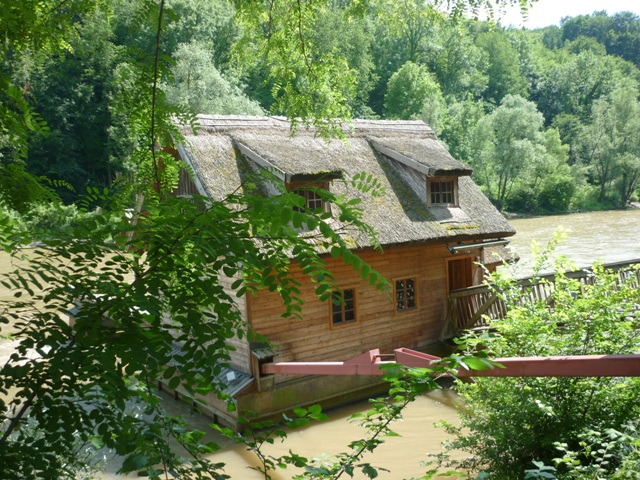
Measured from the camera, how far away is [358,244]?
39.4ft

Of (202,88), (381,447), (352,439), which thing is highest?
(202,88)

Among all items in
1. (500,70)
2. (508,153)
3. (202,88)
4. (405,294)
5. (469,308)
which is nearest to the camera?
(405,294)

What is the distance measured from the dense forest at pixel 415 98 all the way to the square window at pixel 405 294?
6.21 m

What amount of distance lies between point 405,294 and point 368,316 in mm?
1127

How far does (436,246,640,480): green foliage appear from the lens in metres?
6.07

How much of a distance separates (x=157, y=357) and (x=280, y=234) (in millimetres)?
686

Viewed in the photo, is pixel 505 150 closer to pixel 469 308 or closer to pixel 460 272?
pixel 460 272

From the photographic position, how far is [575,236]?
35969 mm

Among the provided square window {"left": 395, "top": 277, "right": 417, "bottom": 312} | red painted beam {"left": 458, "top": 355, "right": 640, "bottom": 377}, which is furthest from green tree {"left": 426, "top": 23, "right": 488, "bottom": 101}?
red painted beam {"left": 458, "top": 355, "right": 640, "bottom": 377}

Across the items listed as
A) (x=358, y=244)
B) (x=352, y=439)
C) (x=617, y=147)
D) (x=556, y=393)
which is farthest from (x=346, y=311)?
(x=617, y=147)

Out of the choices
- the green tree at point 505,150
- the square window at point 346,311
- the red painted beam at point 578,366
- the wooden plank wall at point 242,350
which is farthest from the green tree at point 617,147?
the red painted beam at point 578,366

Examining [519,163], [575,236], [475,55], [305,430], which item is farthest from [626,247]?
[475,55]

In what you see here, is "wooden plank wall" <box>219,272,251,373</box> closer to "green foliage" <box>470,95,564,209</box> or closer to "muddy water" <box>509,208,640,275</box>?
"muddy water" <box>509,208,640,275</box>

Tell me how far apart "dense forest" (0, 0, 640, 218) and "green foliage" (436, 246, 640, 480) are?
336 cm
